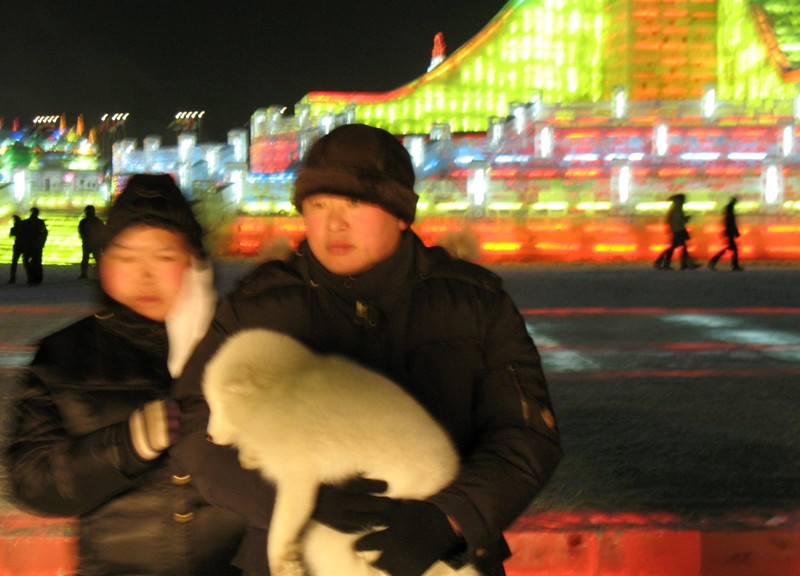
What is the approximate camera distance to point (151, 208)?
2.03 metres

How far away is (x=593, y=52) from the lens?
121 ft

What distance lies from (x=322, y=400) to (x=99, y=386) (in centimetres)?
63

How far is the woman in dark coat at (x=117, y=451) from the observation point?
178 centimetres

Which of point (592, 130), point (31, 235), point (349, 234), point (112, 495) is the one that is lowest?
point (31, 235)

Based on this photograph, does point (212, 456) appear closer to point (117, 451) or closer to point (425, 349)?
point (117, 451)

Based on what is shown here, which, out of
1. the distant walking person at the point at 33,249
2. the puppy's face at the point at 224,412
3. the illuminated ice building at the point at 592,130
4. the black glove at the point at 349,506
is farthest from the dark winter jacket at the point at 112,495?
the distant walking person at the point at 33,249

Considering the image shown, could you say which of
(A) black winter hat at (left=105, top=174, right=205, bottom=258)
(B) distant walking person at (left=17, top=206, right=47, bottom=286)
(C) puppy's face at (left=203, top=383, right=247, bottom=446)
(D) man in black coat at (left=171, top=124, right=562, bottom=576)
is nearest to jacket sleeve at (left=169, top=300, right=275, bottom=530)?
(D) man in black coat at (left=171, top=124, right=562, bottom=576)

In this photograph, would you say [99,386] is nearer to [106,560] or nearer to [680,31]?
[106,560]

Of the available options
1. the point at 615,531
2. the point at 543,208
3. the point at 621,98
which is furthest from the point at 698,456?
the point at 621,98

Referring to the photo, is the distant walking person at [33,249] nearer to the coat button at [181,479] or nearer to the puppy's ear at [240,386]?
the coat button at [181,479]

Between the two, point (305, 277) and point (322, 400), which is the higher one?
point (305, 277)

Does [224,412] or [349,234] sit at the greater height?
[349,234]

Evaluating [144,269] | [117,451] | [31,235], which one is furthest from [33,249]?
[117,451]

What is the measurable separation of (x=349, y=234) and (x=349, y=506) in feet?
1.63
